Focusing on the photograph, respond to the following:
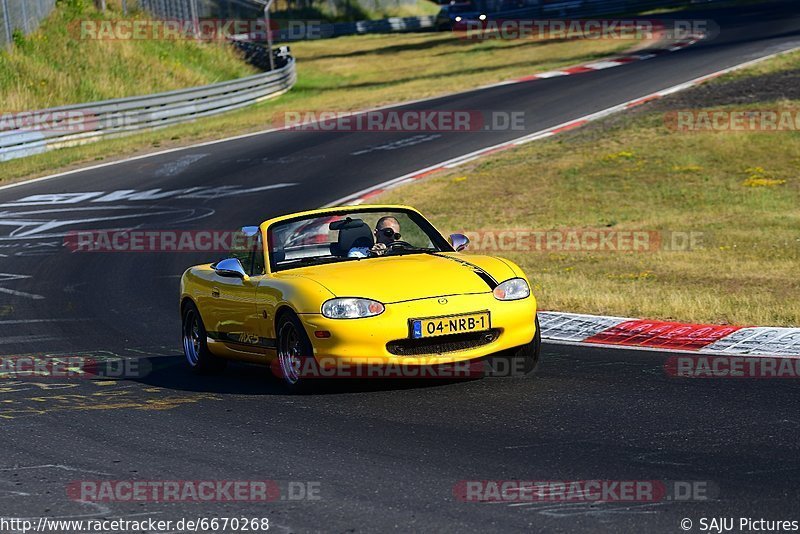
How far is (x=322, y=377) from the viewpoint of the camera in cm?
854

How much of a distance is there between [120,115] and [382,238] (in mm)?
22869

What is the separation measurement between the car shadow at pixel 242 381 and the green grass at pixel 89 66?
23912 millimetres

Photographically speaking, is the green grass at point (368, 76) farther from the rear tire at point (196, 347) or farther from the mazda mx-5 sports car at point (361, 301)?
the mazda mx-5 sports car at point (361, 301)

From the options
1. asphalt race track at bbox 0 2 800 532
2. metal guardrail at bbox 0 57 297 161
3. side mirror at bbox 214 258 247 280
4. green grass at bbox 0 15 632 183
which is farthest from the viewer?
green grass at bbox 0 15 632 183

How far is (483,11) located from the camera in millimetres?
63906

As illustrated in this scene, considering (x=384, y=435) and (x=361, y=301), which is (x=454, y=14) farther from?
(x=384, y=435)

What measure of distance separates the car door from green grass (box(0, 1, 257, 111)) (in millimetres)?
24597

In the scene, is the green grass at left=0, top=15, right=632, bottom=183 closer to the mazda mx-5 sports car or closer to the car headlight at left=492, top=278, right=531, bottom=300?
the mazda mx-5 sports car

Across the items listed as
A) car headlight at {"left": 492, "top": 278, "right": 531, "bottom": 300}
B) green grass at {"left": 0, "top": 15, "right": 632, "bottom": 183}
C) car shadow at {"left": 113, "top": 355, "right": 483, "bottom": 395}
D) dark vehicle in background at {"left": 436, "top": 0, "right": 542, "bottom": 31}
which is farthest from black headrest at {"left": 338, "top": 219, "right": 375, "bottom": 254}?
dark vehicle in background at {"left": 436, "top": 0, "right": 542, "bottom": 31}

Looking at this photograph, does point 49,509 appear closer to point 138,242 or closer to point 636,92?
point 138,242

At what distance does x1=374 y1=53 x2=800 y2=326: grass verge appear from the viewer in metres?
12.9

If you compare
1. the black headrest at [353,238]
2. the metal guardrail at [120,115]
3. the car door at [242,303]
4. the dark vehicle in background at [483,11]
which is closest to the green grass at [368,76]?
the metal guardrail at [120,115]

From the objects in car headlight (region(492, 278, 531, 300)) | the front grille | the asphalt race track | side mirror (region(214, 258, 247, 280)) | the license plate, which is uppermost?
side mirror (region(214, 258, 247, 280))

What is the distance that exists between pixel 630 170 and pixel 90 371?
1409 cm
